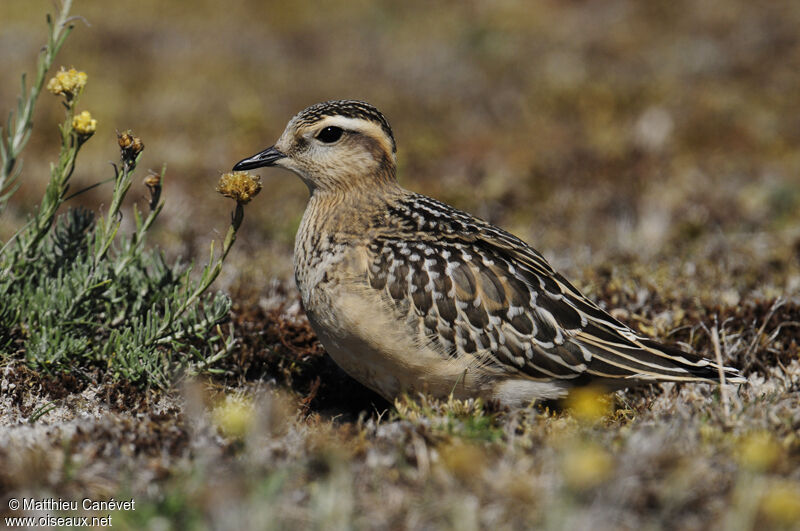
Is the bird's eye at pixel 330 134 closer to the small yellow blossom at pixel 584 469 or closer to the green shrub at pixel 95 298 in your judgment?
the green shrub at pixel 95 298

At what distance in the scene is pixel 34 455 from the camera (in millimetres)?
3725

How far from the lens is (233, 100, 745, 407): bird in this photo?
16.0 feet

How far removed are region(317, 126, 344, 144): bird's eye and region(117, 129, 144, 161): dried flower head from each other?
1.47 meters

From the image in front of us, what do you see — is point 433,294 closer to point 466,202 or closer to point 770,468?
point 770,468

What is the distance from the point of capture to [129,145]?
15.5 ft

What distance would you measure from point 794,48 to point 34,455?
1629 centimetres

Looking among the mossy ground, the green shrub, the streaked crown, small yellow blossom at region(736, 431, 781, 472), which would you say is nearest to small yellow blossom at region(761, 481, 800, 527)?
the mossy ground

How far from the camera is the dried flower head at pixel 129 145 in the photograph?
4.71 m

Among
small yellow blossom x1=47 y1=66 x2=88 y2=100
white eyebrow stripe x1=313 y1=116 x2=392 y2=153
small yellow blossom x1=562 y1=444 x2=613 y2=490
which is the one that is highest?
white eyebrow stripe x1=313 y1=116 x2=392 y2=153

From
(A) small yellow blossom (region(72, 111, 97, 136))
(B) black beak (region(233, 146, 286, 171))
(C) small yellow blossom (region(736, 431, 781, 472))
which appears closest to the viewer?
(C) small yellow blossom (region(736, 431, 781, 472))

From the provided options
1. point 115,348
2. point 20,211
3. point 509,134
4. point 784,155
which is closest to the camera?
point 115,348

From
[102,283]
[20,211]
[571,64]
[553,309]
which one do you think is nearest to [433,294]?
[553,309]

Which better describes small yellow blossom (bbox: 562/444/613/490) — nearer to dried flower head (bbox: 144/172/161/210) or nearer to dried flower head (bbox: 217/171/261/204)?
dried flower head (bbox: 217/171/261/204)

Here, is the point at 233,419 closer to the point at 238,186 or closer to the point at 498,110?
the point at 238,186
